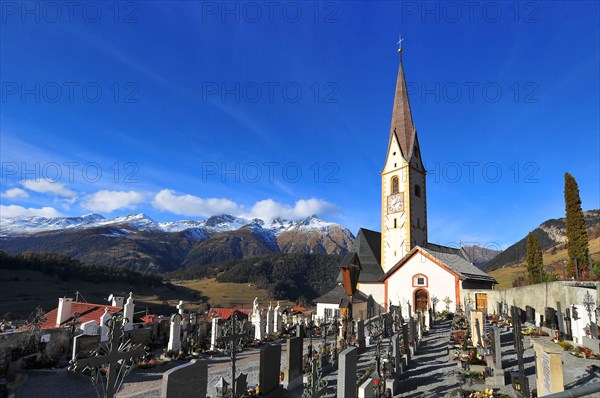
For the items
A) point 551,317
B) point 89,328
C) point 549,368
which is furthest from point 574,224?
point 89,328

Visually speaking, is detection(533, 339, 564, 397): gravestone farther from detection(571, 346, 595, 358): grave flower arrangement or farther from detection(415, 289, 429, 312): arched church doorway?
detection(415, 289, 429, 312): arched church doorway

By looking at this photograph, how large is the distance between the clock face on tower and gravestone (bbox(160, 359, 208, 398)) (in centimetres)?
3904

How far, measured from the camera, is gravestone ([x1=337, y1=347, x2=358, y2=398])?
25.6 feet

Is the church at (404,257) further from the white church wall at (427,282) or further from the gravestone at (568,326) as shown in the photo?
the gravestone at (568,326)

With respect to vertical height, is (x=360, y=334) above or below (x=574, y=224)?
below

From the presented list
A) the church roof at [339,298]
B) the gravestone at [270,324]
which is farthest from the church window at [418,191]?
the gravestone at [270,324]

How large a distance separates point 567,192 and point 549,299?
12217mm

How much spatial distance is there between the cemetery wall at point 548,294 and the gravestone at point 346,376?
1374 cm

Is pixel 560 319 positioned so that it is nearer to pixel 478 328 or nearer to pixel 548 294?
pixel 548 294

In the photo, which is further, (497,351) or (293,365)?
(293,365)

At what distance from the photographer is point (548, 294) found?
69.0ft

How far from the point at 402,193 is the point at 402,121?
10145 millimetres

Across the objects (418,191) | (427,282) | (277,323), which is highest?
(418,191)

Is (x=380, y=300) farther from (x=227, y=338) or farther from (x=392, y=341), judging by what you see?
(x=227, y=338)
